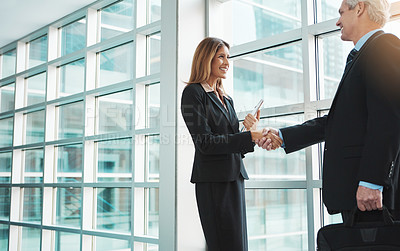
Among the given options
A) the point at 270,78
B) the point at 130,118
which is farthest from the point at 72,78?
the point at 270,78

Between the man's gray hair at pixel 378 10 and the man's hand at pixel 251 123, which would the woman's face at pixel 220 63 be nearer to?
the man's hand at pixel 251 123

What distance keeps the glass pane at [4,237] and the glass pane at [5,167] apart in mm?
499

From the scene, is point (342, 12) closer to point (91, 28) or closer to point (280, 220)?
point (280, 220)

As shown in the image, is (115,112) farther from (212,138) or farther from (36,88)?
(212,138)

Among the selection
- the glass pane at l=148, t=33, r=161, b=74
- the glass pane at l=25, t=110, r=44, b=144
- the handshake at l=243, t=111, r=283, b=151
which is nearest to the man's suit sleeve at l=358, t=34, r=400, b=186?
the handshake at l=243, t=111, r=283, b=151

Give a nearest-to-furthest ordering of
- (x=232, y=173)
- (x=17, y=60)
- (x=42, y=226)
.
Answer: (x=232, y=173), (x=42, y=226), (x=17, y=60)

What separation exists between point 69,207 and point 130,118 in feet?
3.58

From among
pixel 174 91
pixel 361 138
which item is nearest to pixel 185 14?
pixel 174 91

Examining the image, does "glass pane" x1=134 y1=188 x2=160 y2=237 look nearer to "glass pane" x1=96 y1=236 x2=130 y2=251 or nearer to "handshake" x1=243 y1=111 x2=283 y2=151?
"glass pane" x1=96 y1=236 x2=130 y2=251

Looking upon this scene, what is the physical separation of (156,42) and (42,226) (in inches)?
80.5

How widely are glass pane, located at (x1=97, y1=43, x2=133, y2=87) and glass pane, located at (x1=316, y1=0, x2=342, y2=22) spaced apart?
163 centimetres

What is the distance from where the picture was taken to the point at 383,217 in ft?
4.59

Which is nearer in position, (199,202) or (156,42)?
(199,202)

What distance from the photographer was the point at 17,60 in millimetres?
4703
